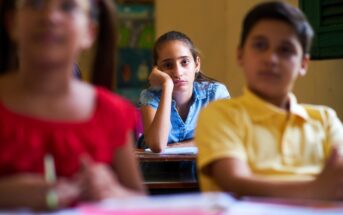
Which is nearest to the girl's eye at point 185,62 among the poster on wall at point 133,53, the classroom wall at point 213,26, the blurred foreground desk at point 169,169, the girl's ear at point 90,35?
the blurred foreground desk at point 169,169

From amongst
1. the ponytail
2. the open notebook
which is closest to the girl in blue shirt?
the open notebook

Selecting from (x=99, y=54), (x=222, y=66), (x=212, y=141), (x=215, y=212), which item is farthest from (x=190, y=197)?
(x=222, y=66)

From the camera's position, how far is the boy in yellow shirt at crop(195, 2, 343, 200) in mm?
1260

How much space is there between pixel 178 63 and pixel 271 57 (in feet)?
4.75

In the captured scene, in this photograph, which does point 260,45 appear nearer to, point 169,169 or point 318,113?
point 318,113

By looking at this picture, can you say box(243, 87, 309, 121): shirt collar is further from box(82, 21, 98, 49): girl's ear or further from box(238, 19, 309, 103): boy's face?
box(82, 21, 98, 49): girl's ear

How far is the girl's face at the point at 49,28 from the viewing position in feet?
3.43

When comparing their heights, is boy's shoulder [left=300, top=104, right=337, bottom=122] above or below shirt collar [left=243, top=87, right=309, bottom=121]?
below

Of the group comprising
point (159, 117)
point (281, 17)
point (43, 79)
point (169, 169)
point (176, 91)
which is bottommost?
point (169, 169)

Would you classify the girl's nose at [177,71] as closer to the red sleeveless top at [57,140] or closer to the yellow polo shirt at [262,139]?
the yellow polo shirt at [262,139]

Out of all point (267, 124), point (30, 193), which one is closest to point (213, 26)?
point (267, 124)

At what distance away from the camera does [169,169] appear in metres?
2.18

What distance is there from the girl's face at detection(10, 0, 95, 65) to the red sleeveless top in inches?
4.6

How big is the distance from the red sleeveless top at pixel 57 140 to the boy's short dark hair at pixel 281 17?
45cm
